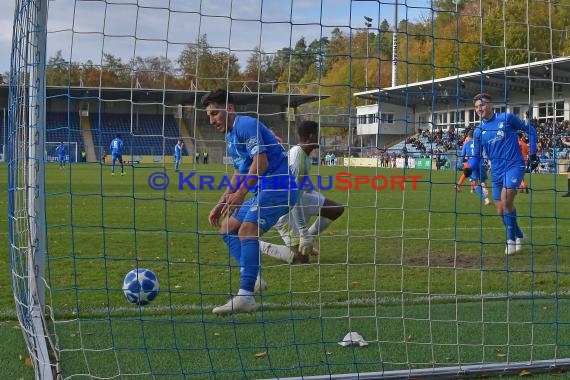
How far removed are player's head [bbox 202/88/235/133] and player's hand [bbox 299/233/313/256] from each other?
2658mm

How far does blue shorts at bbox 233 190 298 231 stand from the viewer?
619 centimetres

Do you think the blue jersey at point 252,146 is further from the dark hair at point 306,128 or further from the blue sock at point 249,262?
the blue sock at point 249,262

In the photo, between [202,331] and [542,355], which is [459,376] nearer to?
[542,355]

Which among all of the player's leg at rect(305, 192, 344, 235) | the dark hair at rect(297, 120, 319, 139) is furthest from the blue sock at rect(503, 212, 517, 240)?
the dark hair at rect(297, 120, 319, 139)

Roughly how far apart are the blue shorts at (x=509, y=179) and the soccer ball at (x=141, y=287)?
200 inches

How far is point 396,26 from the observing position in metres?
4.89

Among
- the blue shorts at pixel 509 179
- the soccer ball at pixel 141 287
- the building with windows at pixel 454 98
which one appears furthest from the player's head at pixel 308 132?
the blue shorts at pixel 509 179

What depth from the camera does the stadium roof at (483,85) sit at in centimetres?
497

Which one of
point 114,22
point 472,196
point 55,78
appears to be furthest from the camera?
point 472,196

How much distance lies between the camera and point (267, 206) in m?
6.28

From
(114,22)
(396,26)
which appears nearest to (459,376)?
(396,26)

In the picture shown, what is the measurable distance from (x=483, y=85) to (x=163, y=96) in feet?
7.22

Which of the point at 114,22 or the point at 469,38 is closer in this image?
the point at 114,22

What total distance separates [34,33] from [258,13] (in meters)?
1.35
